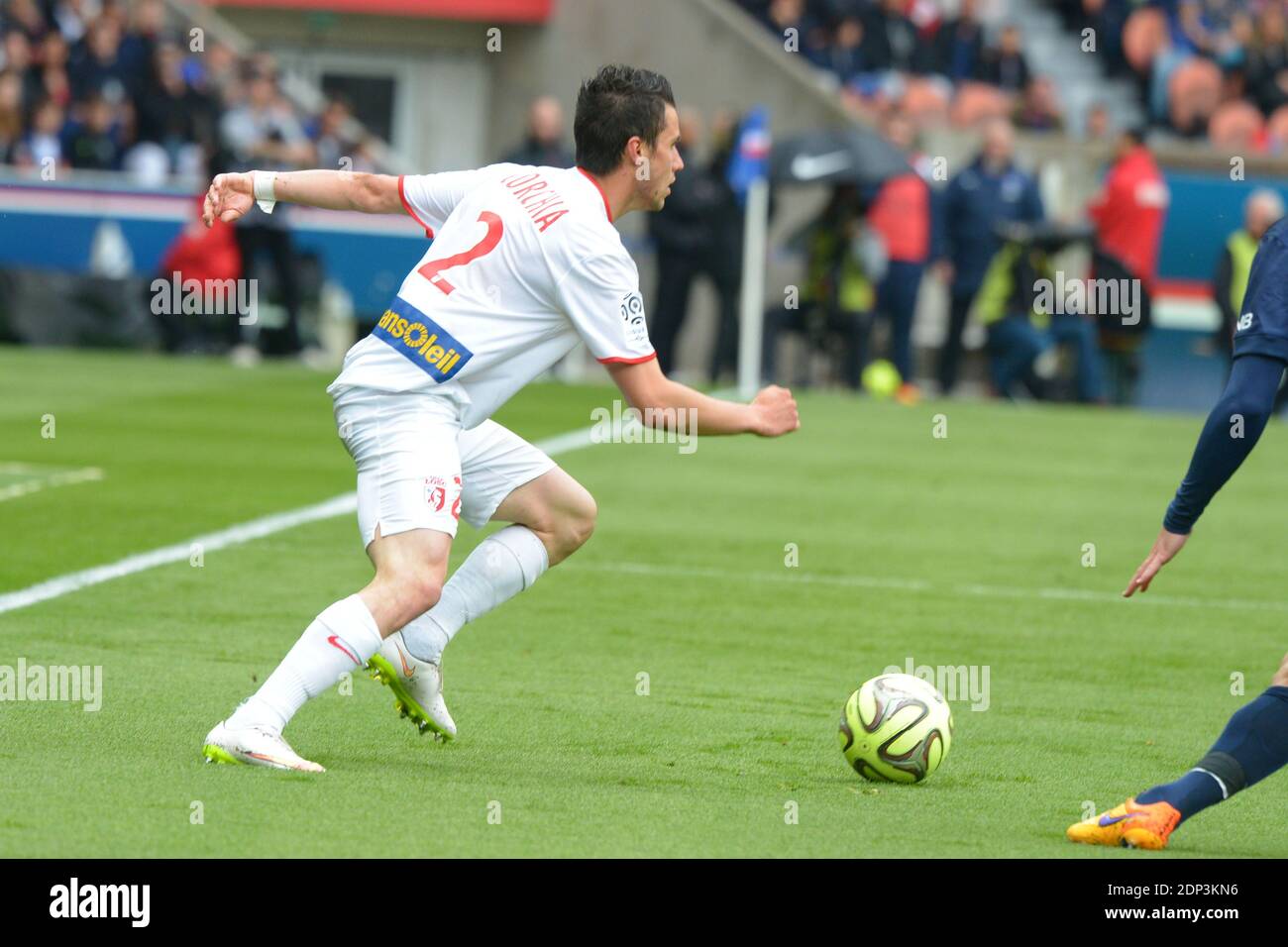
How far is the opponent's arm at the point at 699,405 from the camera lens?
246 inches

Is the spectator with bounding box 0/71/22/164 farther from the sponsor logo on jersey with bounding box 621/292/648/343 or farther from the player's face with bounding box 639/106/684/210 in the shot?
the sponsor logo on jersey with bounding box 621/292/648/343

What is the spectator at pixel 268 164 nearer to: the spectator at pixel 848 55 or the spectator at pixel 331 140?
the spectator at pixel 331 140

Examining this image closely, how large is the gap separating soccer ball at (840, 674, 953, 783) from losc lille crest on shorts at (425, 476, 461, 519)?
1369 millimetres

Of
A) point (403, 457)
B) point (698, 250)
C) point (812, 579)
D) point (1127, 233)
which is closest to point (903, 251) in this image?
point (698, 250)

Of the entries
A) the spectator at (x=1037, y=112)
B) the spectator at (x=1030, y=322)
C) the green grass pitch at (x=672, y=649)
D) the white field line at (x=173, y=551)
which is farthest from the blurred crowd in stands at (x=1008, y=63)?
the white field line at (x=173, y=551)

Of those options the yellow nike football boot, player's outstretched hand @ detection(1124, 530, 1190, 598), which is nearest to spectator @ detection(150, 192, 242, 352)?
player's outstretched hand @ detection(1124, 530, 1190, 598)

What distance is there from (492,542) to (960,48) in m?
24.3

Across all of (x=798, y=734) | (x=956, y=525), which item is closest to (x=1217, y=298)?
(x=956, y=525)

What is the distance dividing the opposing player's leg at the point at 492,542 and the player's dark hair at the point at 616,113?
1.01m

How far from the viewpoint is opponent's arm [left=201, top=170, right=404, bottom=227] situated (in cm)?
688

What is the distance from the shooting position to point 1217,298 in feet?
75.9

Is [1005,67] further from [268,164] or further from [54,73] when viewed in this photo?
[54,73]

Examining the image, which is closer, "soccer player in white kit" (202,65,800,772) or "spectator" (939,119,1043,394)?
"soccer player in white kit" (202,65,800,772)
